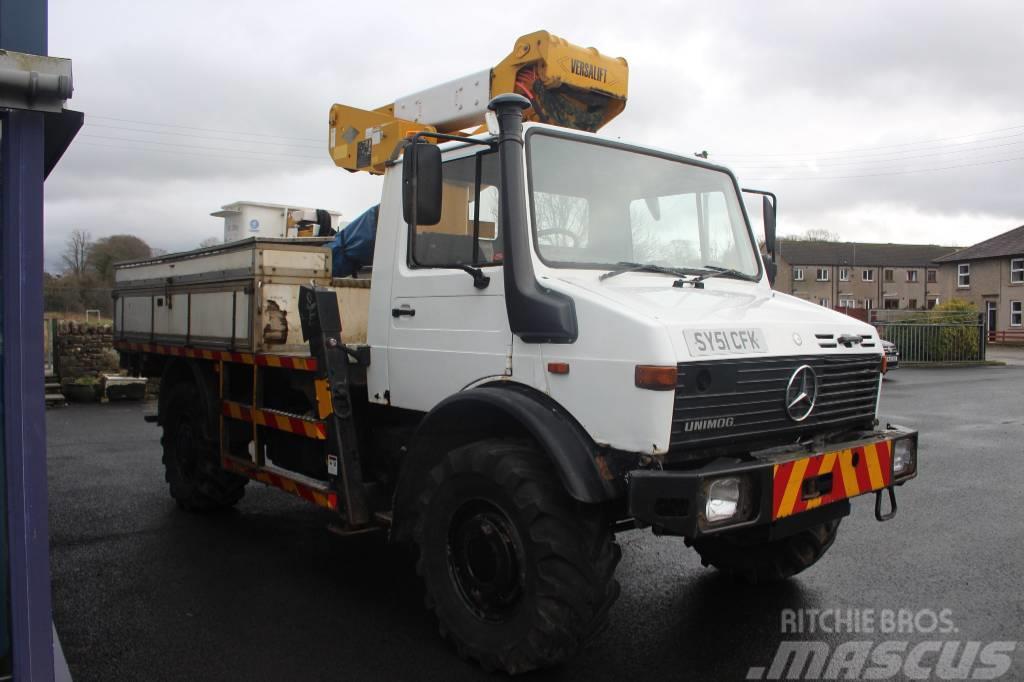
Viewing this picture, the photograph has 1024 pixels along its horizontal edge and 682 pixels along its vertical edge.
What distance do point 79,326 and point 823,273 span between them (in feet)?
196

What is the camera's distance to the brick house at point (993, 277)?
43750mm

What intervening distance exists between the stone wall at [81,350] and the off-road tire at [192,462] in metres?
9.51

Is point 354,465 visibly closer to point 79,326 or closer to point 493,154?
point 493,154

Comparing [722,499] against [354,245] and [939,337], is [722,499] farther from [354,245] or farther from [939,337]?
[939,337]

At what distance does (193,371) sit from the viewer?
6.48 meters

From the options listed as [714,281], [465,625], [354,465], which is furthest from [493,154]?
[465,625]

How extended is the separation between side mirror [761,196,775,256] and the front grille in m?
1.16

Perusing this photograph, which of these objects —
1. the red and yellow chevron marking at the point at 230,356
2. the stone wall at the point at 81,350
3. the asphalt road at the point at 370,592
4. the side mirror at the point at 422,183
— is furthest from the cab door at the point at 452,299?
the stone wall at the point at 81,350

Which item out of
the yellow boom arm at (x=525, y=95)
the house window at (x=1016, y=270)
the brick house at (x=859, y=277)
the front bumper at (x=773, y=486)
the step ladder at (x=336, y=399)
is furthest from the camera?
the brick house at (x=859, y=277)

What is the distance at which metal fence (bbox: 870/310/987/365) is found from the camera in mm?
24875

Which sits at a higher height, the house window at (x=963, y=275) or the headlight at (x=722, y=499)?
the house window at (x=963, y=275)

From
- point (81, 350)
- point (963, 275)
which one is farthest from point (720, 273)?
point (963, 275)

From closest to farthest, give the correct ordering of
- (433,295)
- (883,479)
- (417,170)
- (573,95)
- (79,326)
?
(417,170) < (883,479) < (433,295) < (573,95) < (79,326)

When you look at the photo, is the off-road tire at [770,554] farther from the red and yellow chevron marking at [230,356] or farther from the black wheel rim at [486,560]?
the red and yellow chevron marking at [230,356]
